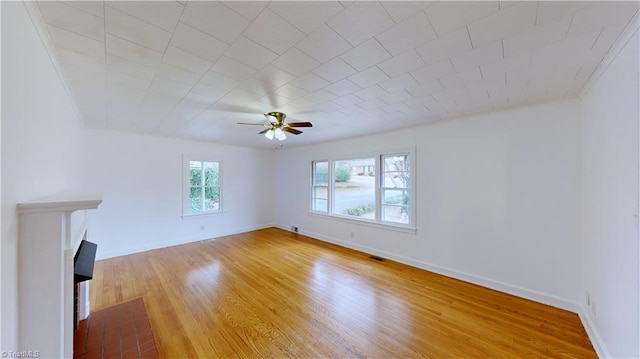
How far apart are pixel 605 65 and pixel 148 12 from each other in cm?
324

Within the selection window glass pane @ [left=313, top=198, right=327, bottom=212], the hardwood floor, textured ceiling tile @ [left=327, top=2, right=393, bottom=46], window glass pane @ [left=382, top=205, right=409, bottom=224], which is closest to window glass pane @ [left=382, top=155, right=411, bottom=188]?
window glass pane @ [left=382, top=205, right=409, bottom=224]

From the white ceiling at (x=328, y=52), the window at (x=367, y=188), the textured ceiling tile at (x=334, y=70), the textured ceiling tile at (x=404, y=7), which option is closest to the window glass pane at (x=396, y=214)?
the window at (x=367, y=188)

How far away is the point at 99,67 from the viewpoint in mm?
1970

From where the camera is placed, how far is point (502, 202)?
3.11 metres

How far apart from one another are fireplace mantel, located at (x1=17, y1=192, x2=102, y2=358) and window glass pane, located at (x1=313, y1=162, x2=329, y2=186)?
4741 mm

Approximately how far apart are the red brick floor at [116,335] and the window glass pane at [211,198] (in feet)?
10.5

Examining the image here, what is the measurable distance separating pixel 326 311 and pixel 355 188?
2945 millimetres

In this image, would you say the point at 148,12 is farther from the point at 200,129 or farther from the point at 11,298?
the point at 200,129

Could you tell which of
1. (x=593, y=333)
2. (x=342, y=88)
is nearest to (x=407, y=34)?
(x=342, y=88)

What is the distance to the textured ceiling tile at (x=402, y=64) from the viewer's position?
178 cm

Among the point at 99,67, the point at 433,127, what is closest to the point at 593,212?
the point at 433,127

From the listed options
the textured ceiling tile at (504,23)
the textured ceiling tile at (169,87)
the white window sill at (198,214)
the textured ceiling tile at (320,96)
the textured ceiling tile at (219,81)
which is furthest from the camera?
the white window sill at (198,214)

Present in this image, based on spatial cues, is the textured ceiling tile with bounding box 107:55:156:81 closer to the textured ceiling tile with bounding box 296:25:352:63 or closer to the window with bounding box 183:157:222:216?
the textured ceiling tile with bounding box 296:25:352:63

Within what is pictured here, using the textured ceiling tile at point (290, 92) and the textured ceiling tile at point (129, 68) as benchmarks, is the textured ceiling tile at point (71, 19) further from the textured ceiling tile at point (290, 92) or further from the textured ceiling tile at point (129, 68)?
the textured ceiling tile at point (290, 92)
